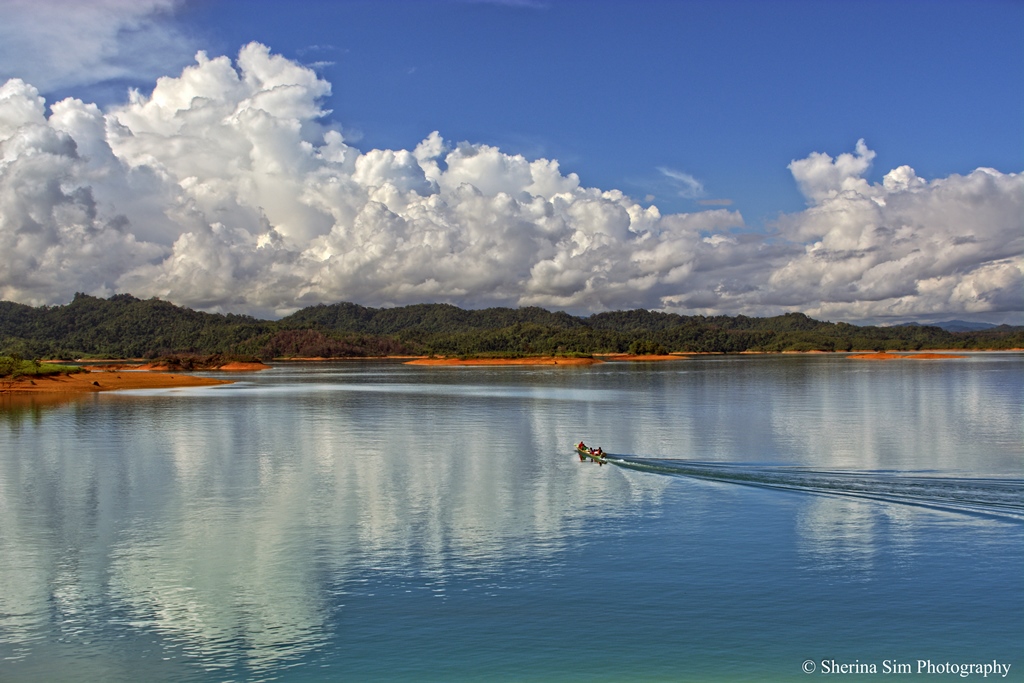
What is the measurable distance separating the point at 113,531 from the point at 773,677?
17493 millimetres

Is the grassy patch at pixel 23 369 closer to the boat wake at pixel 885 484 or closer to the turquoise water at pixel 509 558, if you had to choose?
the turquoise water at pixel 509 558

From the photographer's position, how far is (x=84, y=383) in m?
95.4

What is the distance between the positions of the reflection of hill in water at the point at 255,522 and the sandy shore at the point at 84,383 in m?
52.0

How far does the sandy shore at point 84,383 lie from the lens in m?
88.0

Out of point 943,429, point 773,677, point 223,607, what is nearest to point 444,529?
point 223,607

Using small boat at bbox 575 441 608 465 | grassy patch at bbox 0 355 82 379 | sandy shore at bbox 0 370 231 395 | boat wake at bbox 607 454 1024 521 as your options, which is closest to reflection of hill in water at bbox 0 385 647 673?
small boat at bbox 575 441 608 465

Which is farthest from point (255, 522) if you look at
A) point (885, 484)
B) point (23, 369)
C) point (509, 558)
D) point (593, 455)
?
point (23, 369)

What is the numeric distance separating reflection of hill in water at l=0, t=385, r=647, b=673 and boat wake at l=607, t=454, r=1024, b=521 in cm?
426

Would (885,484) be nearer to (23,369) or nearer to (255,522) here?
(255,522)

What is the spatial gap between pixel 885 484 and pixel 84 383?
95.3 meters

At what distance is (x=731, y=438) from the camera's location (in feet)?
129

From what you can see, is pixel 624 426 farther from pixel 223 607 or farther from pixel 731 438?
pixel 223 607

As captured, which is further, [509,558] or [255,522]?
[255,522]

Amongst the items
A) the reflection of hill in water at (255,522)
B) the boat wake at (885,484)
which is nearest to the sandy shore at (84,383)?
the reflection of hill in water at (255,522)
